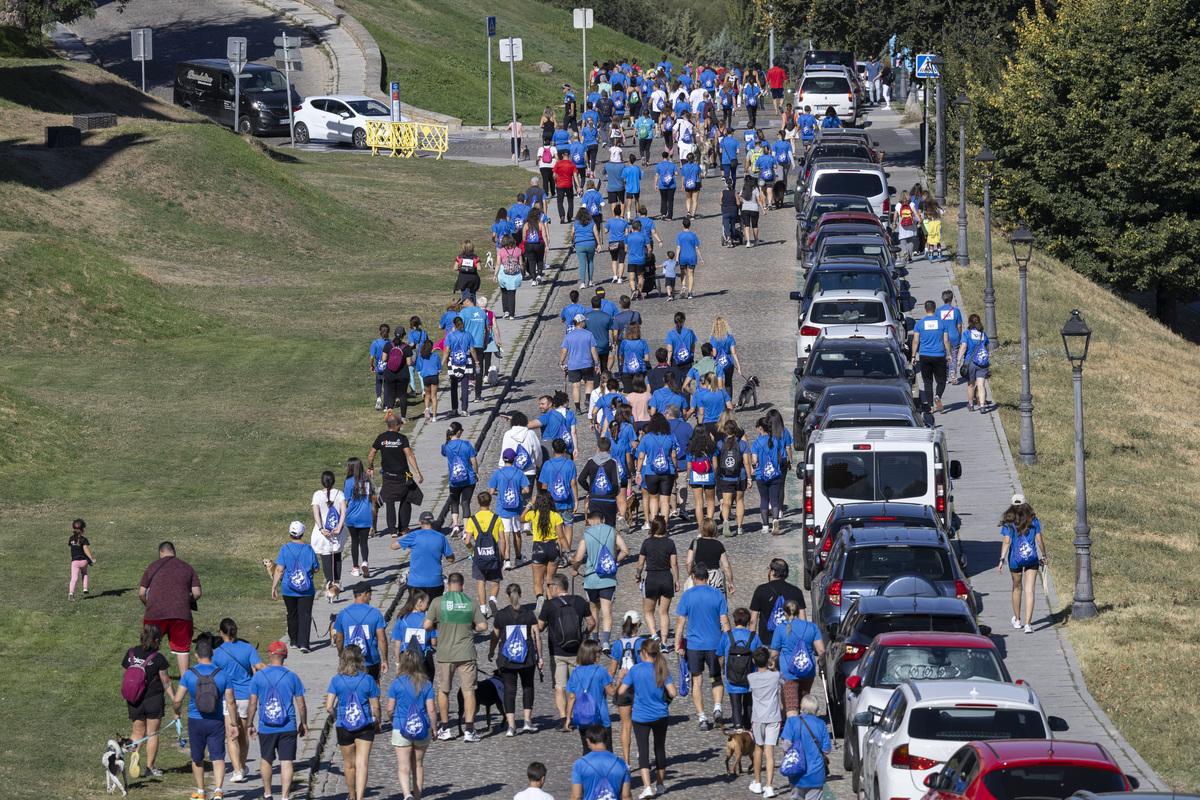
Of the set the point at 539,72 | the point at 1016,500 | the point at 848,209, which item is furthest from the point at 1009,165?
the point at 1016,500

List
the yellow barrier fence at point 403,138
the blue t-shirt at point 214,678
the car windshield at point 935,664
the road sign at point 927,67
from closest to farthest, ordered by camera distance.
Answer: the car windshield at point 935,664 < the blue t-shirt at point 214,678 < the road sign at point 927,67 < the yellow barrier fence at point 403,138

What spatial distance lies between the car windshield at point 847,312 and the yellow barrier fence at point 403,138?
86.1ft

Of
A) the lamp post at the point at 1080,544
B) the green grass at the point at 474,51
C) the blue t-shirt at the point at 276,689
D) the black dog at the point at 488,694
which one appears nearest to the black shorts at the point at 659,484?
the lamp post at the point at 1080,544

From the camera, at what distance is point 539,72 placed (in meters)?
68.8

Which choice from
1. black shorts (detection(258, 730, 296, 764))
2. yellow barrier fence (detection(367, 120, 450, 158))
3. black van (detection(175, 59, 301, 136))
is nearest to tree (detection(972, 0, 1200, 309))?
yellow barrier fence (detection(367, 120, 450, 158))

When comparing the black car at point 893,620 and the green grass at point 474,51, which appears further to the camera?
the green grass at point 474,51

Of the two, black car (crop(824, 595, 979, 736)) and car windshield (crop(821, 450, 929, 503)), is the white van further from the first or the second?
black car (crop(824, 595, 979, 736))

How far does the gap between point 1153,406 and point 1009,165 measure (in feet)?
61.9

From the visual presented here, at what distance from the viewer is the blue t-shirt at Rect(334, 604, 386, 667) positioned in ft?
51.3

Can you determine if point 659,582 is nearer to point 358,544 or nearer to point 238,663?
point 358,544

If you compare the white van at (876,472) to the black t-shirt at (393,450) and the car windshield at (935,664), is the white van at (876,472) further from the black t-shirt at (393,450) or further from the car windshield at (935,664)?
the car windshield at (935,664)

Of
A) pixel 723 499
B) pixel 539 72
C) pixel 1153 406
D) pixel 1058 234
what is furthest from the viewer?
pixel 539 72

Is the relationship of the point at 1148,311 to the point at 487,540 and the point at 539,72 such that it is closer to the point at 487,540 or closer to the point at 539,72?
the point at 539,72

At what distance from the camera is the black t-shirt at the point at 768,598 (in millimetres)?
16609
